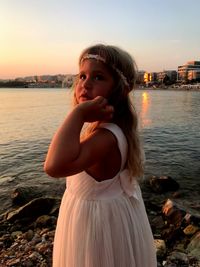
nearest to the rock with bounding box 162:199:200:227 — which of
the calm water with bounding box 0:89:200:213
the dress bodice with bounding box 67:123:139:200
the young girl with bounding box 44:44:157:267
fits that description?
the calm water with bounding box 0:89:200:213

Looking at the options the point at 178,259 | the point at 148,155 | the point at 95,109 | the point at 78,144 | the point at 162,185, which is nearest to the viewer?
the point at 78,144

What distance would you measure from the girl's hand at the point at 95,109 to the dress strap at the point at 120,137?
0.21ft

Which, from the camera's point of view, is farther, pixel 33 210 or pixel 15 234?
pixel 33 210

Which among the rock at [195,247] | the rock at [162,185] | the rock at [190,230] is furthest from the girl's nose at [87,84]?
the rock at [162,185]

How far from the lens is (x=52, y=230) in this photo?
8.20m

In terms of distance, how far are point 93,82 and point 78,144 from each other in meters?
0.52

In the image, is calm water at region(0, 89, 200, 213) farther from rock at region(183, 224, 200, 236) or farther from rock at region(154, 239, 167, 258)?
rock at region(183, 224, 200, 236)

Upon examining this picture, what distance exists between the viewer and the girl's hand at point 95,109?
6.57 ft

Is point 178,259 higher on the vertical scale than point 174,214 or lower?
higher

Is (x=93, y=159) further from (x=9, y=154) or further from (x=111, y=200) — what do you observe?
(x=9, y=154)

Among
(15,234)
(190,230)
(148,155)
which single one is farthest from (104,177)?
(148,155)

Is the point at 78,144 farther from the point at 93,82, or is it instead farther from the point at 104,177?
the point at 93,82

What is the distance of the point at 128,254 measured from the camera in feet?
7.44

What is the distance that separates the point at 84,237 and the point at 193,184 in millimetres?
11244
